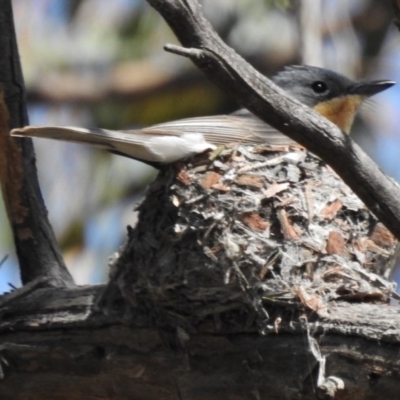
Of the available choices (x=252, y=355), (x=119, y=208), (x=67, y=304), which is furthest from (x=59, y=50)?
(x=252, y=355)

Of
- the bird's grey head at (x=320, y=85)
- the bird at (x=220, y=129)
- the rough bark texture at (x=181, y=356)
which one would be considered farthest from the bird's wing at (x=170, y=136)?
the bird's grey head at (x=320, y=85)

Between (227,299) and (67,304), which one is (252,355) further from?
(67,304)

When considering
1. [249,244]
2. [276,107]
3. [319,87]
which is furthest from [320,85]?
[276,107]

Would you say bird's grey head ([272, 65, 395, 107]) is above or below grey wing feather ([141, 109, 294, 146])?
above

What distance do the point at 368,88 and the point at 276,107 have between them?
10.2 ft

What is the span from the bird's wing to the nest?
8cm

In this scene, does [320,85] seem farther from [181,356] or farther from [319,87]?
[181,356]

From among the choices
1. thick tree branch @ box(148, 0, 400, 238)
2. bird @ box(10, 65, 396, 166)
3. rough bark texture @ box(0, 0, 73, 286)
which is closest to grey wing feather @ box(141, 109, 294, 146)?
bird @ box(10, 65, 396, 166)

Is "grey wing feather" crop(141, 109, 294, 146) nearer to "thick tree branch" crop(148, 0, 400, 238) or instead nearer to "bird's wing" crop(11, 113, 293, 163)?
"bird's wing" crop(11, 113, 293, 163)

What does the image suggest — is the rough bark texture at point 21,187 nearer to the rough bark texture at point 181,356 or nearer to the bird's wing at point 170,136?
the rough bark texture at point 181,356

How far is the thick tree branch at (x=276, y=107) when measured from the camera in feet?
9.08

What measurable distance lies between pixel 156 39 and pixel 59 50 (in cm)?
88

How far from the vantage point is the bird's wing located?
12.5 feet

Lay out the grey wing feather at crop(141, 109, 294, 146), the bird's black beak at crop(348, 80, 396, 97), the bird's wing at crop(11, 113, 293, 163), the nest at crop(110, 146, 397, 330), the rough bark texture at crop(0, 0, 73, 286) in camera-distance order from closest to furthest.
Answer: the nest at crop(110, 146, 397, 330)
the bird's wing at crop(11, 113, 293, 163)
the rough bark texture at crop(0, 0, 73, 286)
the grey wing feather at crop(141, 109, 294, 146)
the bird's black beak at crop(348, 80, 396, 97)
